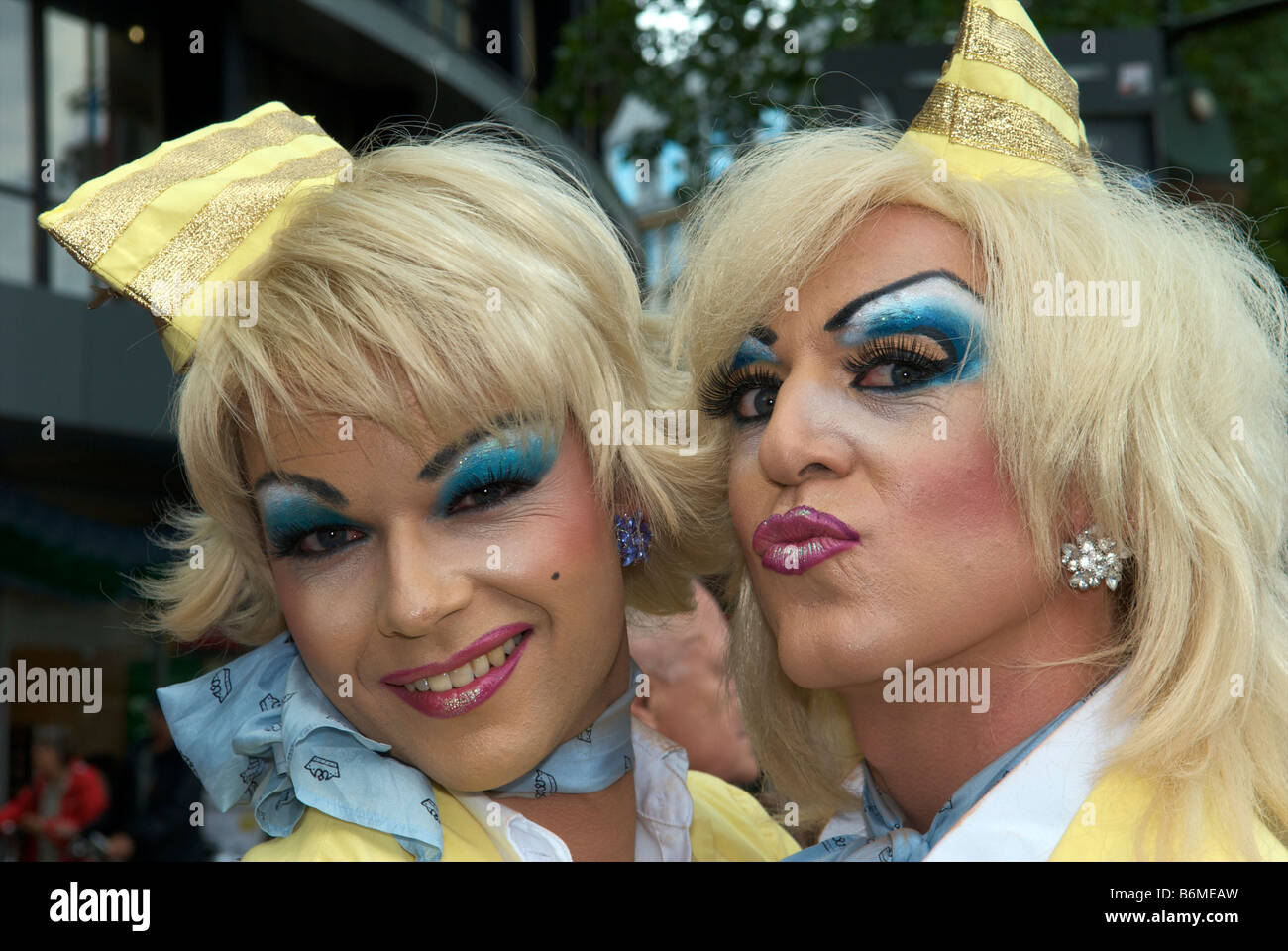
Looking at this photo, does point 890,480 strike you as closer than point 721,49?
Yes

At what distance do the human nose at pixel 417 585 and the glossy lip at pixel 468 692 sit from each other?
83 mm

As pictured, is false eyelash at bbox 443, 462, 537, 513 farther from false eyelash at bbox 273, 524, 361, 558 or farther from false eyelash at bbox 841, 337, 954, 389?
false eyelash at bbox 841, 337, 954, 389

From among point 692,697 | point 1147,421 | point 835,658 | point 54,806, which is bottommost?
point 54,806

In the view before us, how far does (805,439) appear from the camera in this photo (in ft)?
5.90

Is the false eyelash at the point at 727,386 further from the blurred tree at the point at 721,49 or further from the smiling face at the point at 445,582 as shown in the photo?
the blurred tree at the point at 721,49

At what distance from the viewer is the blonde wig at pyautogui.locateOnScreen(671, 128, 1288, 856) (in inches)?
68.5

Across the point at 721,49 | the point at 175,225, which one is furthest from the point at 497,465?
the point at 721,49

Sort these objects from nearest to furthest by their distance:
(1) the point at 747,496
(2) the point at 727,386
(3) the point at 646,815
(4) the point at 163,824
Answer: (1) the point at 747,496, (2) the point at 727,386, (3) the point at 646,815, (4) the point at 163,824

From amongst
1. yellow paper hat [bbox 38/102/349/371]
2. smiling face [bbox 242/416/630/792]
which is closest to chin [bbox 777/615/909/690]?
smiling face [bbox 242/416/630/792]

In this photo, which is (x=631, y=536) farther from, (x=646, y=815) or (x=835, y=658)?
(x=646, y=815)

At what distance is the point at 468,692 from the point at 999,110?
121 cm

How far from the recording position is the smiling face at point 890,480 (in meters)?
1.76

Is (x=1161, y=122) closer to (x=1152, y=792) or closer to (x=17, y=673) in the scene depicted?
(x=1152, y=792)

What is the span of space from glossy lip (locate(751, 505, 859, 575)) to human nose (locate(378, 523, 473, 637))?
0.45 metres
